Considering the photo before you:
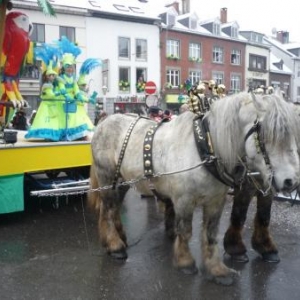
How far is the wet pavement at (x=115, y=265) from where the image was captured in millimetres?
3225

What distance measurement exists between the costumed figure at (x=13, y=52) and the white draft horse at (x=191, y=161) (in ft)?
8.00

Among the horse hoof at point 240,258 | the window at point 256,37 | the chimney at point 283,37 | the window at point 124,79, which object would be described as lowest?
the horse hoof at point 240,258

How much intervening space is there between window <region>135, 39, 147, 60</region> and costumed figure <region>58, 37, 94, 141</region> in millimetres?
20950

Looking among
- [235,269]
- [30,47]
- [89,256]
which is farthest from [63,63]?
[235,269]

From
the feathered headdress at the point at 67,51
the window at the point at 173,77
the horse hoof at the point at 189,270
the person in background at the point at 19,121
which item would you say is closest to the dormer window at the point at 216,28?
the window at the point at 173,77

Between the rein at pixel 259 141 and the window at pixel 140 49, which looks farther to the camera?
the window at pixel 140 49

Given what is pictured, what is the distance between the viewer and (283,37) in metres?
44.0

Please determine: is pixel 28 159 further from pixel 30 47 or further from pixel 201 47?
pixel 201 47

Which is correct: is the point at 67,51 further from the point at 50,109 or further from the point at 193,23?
the point at 193,23

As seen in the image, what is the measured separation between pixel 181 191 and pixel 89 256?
141 cm

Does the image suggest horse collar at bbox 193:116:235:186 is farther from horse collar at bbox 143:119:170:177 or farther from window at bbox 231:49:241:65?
window at bbox 231:49:241:65

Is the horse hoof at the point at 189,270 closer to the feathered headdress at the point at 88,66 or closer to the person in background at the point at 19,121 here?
the feathered headdress at the point at 88,66

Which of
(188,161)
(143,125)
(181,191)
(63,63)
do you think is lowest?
(181,191)

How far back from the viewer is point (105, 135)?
4.12m
